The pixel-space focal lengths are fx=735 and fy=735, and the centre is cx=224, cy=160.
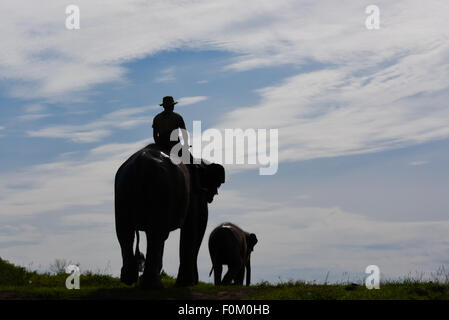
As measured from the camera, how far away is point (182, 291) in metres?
14.9

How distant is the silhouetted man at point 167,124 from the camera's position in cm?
1700

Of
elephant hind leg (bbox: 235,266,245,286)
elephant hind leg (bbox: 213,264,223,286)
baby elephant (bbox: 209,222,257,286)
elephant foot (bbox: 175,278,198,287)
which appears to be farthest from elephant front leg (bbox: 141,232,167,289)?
elephant hind leg (bbox: 235,266,245,286)

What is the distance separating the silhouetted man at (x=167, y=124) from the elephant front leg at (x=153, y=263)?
2587mm

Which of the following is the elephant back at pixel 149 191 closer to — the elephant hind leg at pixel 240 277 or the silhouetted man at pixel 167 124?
the silhouetted man at pixel 167 124

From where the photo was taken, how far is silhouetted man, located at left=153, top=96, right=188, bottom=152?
1700 centimetres

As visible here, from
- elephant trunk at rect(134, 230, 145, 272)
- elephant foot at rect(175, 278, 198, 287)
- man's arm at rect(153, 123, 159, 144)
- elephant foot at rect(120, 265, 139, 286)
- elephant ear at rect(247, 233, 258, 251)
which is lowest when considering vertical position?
elephant foot at rect(175, 278, 198, 287)

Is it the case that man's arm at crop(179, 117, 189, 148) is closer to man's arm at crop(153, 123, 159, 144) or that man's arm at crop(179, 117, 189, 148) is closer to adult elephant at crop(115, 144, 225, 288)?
man's arm at crop(153, 123, 159, 144)

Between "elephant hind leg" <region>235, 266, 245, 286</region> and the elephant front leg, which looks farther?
"elephant hind leg" <region>235, 266, 245, 286</region>

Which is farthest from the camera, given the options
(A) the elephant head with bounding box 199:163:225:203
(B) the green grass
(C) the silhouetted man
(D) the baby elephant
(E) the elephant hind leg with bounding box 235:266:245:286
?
(E) the elephant hind leg with bounding box 235:266:245:286

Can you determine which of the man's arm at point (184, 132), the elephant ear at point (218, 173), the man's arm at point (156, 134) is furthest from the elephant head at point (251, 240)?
the man's arm at point (156, 134)

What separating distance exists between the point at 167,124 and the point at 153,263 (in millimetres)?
3520

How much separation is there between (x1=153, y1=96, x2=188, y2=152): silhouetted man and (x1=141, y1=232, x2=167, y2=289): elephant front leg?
259 cm
